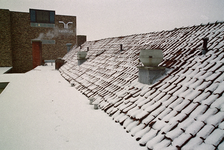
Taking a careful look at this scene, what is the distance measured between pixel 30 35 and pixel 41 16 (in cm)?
392

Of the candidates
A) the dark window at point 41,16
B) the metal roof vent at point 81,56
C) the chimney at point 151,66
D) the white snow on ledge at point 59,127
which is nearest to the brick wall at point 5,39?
the dark window at point 41,16

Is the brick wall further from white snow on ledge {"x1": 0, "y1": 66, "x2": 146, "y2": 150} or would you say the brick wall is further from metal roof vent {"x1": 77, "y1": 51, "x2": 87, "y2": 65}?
white snow on ledge {"x1": 0, "y1": 66, "x2": 146, "y2": 150}

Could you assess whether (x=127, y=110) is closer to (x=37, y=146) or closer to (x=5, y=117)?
(x=37, y=146)

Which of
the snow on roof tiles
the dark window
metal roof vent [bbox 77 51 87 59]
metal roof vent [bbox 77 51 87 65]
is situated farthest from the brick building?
the snow on roof tiles

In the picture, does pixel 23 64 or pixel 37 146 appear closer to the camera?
pixel 37 146

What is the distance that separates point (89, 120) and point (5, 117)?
7.99ft

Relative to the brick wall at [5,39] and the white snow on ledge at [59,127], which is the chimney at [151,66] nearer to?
the white snow on ledge at [59,127]

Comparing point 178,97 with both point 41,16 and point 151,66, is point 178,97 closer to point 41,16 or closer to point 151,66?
point 151,66

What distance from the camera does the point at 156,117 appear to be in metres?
Answer: 3.16

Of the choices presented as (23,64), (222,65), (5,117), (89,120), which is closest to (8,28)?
(23,64)

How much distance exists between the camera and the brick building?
86.1ft

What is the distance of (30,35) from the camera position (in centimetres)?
2802

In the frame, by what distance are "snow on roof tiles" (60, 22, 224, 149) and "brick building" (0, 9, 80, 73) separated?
25385mm

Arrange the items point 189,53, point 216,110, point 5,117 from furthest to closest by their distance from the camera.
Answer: point 189,53 → point 5,117 → point 216,110
